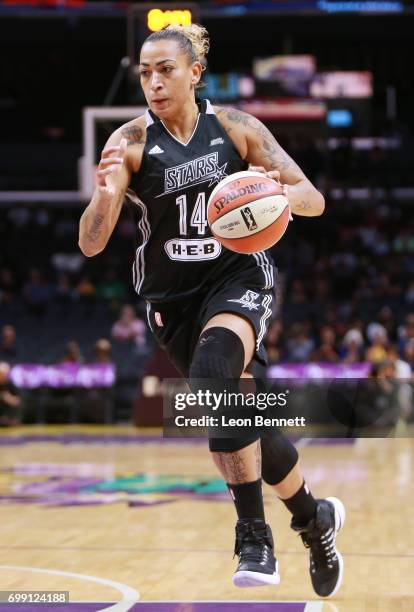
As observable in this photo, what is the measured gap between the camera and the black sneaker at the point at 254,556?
4.42 metres

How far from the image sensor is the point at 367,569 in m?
6.03

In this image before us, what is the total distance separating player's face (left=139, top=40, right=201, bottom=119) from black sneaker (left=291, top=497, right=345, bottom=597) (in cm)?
217

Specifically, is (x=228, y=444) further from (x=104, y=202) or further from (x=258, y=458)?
(x=104, y=202)

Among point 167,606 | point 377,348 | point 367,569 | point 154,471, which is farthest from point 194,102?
point 377,348

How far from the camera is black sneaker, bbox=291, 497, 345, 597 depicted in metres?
5.12

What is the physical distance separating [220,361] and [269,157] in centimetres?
118

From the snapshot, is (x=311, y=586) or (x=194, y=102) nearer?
(x=194, y=102)

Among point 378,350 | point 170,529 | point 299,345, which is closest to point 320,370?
point 378,350

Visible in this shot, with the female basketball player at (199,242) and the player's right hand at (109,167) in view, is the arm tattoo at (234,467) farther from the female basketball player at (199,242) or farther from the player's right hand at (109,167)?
the player's right hand at (109,167)

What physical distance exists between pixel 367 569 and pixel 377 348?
1095cm

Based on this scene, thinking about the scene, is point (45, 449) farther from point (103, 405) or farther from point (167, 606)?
point (167, 606)

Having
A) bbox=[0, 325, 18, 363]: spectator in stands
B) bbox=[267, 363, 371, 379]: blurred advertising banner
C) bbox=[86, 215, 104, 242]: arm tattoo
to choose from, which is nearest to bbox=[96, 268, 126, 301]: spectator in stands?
bbox=[0, 325, 18, 363]: spectator in stands

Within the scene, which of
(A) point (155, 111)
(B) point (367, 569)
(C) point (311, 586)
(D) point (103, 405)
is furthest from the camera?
(D) point (103, 405)

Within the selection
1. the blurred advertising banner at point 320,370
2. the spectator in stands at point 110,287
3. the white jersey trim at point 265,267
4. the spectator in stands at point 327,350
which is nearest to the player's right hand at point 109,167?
the white jersey trim at point 265,267
